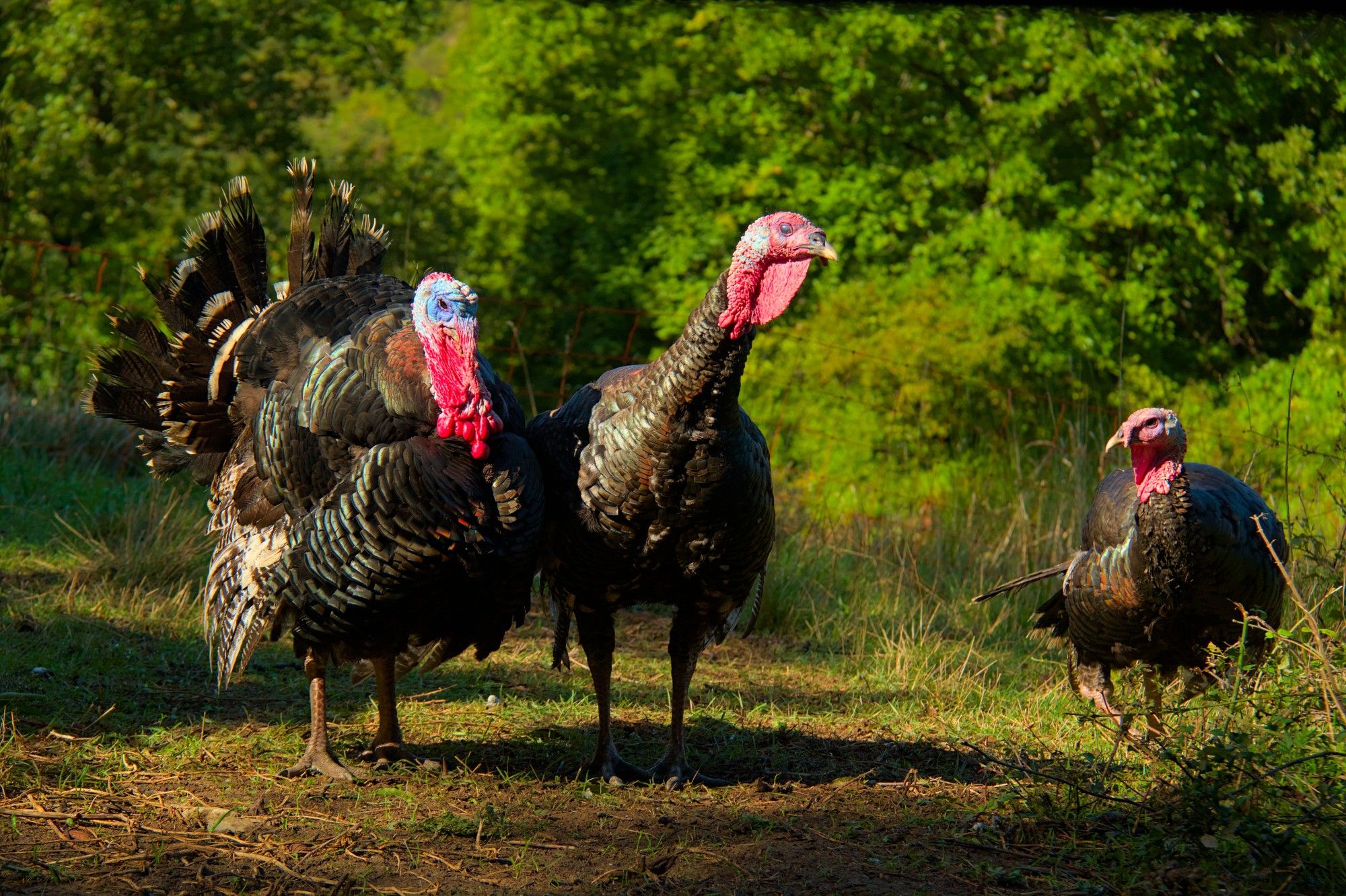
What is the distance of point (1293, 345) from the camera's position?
1470cm

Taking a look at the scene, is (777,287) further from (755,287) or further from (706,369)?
(706,369)

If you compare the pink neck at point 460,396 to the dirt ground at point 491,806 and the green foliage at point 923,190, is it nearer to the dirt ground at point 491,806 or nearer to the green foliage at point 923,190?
the dirt ground at point 491,806

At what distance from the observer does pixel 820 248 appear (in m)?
3.66

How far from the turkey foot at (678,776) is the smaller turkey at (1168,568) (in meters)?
1.43

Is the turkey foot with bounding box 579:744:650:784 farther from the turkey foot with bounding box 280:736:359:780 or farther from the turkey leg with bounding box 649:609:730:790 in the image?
the turkey foot with bounding box 280:736:359:780

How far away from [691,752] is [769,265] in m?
1.79

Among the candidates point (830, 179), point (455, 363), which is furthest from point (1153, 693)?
point (830, 179)

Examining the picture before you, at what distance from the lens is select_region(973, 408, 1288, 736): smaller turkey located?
4445 mm

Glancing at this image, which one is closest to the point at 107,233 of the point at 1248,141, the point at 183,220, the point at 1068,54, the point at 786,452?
the point at 183,220

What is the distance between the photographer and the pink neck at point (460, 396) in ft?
12.0

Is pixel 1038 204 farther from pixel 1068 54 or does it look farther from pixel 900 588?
pixel 900 588

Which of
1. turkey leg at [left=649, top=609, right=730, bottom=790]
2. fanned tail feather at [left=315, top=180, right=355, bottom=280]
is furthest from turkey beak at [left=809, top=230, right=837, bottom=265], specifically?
fanned tail feather at [left=315, top=180, right=355, bottom=280]

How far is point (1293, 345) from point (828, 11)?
6.79 meters

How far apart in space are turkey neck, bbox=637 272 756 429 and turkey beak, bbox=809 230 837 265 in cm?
26
